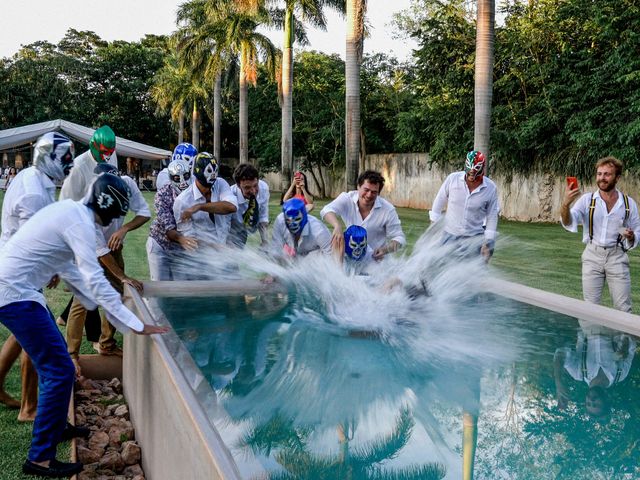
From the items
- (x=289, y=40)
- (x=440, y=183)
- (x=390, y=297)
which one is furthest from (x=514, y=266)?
(x=289, y=40)

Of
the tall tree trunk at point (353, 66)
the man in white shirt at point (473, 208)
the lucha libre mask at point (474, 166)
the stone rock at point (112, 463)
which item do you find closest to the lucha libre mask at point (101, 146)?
the stone rock at point (112, 463)

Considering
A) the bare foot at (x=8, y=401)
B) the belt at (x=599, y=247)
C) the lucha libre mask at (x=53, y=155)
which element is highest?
the lucha libre mask at (x=53, y=155)

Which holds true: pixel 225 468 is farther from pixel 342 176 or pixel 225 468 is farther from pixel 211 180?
pixel 342 176

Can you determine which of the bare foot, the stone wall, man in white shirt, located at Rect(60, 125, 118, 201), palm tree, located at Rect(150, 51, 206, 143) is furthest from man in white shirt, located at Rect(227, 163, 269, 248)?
palm tree, located at Rect(150, 51, 206, 143)

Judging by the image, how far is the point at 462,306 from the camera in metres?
7.63

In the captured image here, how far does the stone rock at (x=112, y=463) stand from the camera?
174 inches

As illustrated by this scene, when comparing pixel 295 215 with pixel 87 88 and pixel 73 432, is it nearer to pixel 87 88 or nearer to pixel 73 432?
pixel 73 432

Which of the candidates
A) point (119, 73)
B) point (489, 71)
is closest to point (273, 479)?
point (489, 71)

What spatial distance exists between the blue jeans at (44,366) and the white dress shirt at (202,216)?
2.74m

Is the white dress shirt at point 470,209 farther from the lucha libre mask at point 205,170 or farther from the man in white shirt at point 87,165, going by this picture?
the man in white shirt at point 87,165

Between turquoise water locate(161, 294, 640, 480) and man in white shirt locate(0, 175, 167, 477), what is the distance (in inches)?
40.0

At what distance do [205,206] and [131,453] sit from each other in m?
2.72

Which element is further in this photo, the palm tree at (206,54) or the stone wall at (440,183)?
the palm tree at (206,54)

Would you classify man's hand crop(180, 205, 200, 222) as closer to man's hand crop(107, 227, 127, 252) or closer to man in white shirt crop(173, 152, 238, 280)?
man in white shirt crop(173, 152, 238, 280)
